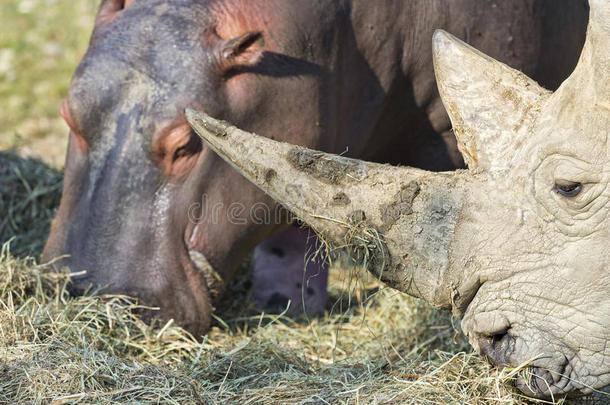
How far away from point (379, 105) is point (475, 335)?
172cm

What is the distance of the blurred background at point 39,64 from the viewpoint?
7477 millimetres

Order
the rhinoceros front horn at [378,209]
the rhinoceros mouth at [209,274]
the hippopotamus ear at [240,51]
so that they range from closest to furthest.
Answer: the rhinoceros front horn at [378,209] → the hippopotamus ear at [240,51] → the rhinoceros mouth at [209,274]

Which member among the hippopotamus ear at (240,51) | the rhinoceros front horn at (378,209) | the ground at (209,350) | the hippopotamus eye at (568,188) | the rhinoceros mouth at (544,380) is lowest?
the ground at (209,350)

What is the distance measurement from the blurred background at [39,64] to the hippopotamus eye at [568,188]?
447cm

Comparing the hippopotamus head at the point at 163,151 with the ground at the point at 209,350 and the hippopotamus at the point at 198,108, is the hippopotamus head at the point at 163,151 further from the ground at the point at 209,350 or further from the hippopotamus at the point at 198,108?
the ground at the point at 209,350

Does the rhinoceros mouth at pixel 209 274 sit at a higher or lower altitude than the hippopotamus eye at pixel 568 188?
lower

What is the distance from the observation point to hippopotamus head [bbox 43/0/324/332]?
3961mm

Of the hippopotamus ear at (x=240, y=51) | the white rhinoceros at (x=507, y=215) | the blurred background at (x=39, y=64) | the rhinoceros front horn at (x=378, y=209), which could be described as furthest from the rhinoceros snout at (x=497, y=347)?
the blurred background at (x=39, y=64)

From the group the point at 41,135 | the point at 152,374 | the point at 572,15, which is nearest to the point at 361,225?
the point at 152,374

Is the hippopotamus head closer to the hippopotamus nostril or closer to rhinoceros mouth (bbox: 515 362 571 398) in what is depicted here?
the hippopotamus nostril

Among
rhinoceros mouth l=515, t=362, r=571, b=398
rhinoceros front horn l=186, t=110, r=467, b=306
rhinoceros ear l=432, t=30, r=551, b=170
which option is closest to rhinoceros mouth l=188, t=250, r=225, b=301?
rhinoceros front horn l=186, t=110, r=467, b=306

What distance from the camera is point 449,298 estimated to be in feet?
10.0

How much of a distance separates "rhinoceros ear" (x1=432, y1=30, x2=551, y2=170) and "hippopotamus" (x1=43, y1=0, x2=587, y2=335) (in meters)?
0.93

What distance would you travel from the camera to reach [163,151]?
3988 millimetres
